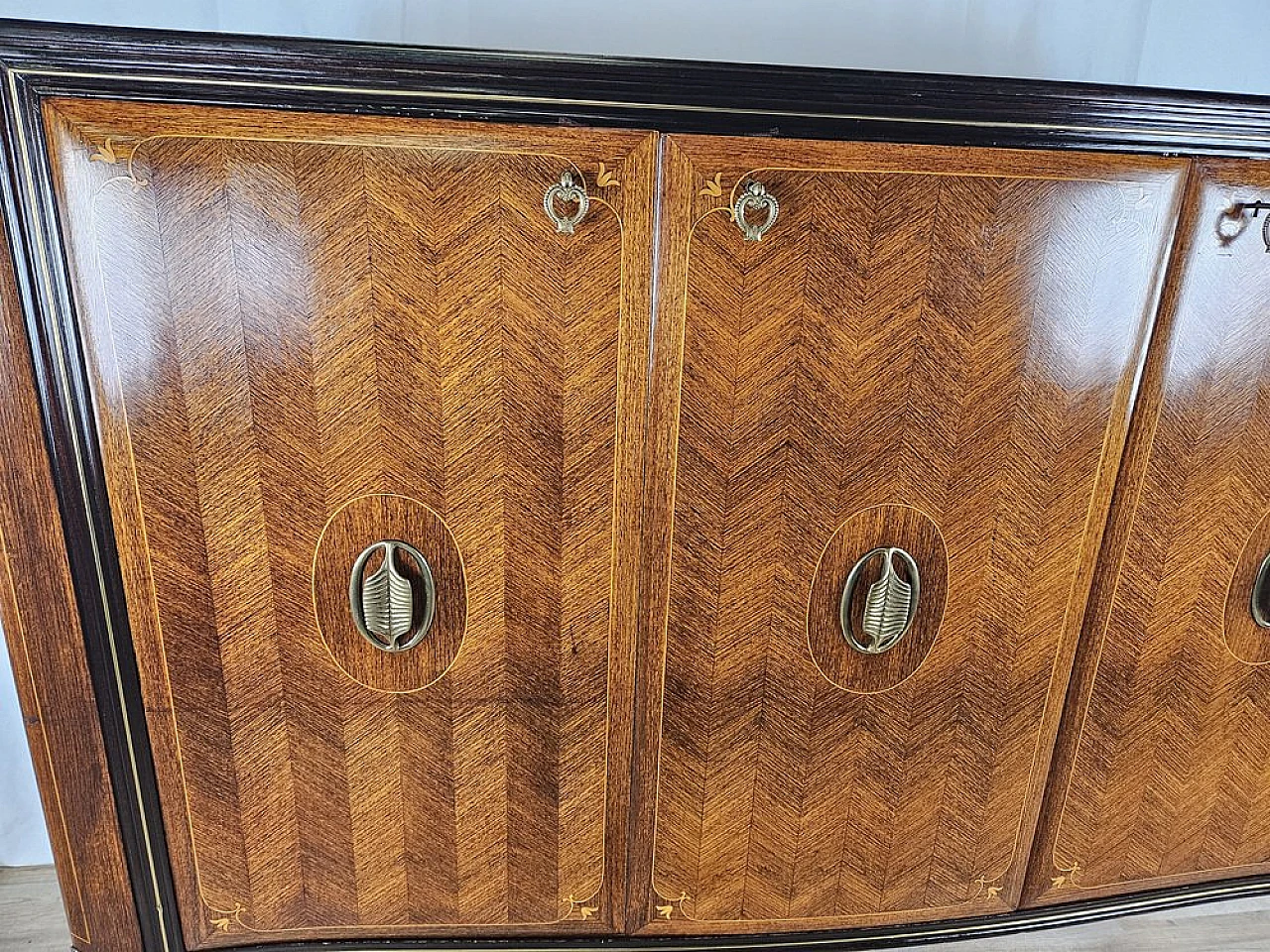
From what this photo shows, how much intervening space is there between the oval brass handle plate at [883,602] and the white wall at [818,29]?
72cm

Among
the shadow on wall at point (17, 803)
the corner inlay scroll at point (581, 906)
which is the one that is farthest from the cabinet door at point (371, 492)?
the shadow on wall at point (17, 803)

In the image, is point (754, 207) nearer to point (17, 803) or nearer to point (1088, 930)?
point (1088, 930)

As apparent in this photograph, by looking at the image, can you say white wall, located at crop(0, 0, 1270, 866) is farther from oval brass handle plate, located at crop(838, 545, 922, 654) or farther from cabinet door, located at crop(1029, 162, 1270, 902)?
oval brass handle plate, located at crop(838, 545, 922, 654)

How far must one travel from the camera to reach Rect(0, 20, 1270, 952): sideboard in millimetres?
770

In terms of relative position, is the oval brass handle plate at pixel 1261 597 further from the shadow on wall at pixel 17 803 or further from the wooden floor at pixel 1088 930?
the shadow on wall at pixel 17 803

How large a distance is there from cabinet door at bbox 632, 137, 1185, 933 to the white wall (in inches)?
17.3

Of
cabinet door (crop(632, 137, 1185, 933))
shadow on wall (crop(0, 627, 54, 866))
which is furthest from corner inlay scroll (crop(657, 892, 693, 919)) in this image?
shadow on wall (crop(0, 627, 54, 866))

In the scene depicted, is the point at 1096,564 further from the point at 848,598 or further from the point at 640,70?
the point at 640,70

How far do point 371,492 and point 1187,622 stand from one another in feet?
3.25

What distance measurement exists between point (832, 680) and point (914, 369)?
14.6 inches

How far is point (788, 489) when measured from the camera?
90 cm

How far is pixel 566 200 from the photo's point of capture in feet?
2.58

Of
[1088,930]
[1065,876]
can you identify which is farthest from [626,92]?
[1088,930]

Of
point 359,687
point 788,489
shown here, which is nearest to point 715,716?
point 788,489
